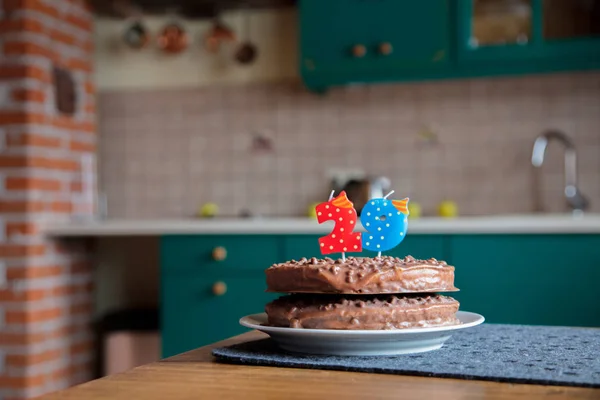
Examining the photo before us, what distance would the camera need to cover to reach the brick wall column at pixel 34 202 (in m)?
3.21

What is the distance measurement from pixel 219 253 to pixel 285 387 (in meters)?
2.19

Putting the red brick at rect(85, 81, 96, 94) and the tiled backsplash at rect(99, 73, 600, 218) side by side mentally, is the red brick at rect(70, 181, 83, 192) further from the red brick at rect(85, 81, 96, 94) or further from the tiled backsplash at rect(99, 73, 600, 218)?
the red brick at rect(85, 81, 96, 94)

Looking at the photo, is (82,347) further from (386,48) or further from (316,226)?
(386,48)

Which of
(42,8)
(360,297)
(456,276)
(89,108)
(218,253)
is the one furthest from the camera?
(89,108)

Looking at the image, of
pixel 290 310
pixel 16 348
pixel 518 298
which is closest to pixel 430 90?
pixel 518 298

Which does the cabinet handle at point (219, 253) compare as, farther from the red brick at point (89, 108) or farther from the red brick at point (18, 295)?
the red brick at point (89, 108)

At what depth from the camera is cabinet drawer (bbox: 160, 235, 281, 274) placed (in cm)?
305

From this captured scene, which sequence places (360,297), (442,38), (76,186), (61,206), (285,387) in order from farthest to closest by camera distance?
1. (76,186)
2. (61,206)
3. (442,38)
4. (360,297)
5. (285,387)

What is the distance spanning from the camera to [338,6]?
3295mm

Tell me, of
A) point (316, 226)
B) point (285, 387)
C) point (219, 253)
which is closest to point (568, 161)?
point (316, 226)

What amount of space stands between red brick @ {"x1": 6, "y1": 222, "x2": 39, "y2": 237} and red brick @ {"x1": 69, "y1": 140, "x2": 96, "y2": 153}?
468 millimetres

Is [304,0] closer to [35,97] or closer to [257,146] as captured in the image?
[257,146]

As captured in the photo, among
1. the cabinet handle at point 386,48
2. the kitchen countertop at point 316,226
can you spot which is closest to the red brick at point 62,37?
the kitchen countertop at point 316,226

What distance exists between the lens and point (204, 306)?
10.3ft
